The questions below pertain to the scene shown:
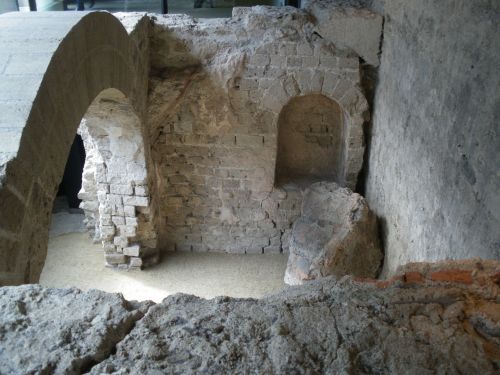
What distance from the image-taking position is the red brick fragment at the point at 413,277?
1886 mm

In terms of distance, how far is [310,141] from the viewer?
5973 mm

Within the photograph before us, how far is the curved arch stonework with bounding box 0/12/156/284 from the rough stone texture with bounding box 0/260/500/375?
75cm

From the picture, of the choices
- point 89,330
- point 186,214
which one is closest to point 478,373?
point 89,330

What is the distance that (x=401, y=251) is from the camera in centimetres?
433

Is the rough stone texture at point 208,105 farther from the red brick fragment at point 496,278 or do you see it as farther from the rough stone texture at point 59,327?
the red brick fragment at point 496,278

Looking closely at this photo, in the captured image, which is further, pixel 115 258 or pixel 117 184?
pixel 115 258

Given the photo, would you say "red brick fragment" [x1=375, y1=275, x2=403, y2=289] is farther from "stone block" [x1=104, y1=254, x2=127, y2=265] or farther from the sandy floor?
"stone block" [x1=104, y1=254, x2=127, y2=265]

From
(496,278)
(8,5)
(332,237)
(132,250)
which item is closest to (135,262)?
(132,250)

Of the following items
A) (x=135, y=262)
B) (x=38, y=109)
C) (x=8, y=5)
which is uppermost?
(x=8, y=5)

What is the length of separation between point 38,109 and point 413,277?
2.15 metres

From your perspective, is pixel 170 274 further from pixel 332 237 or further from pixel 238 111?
pixel 238 111

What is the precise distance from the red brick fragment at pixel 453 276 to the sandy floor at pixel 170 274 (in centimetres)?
368

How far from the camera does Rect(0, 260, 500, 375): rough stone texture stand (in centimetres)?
146

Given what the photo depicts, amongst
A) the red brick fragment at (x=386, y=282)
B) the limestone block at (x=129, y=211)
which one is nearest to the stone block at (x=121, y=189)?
the limestone block at (x=129, y=211)
